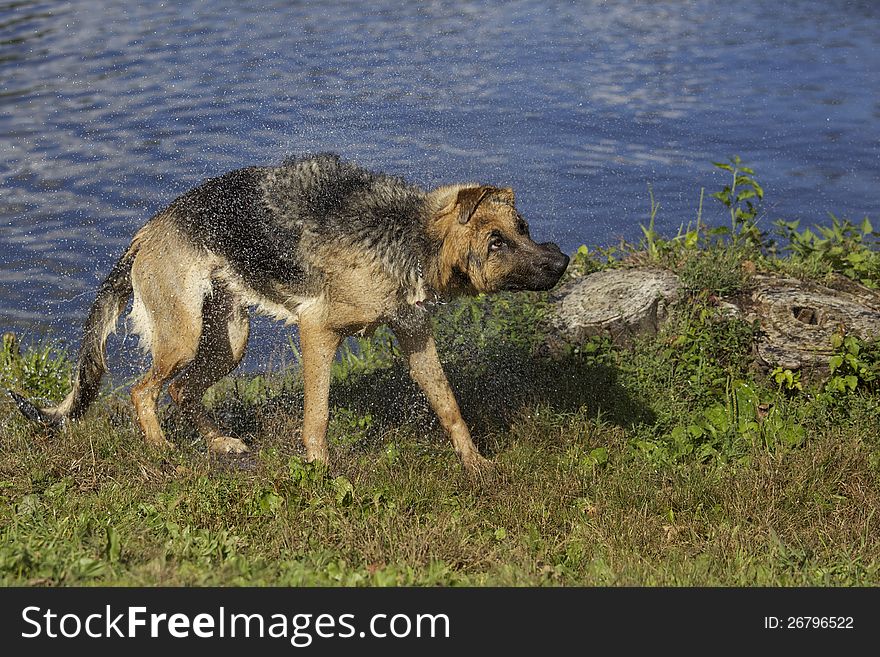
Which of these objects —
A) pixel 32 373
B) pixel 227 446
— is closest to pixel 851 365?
pixel 227 446

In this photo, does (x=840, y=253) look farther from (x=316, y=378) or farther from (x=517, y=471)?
(x=316, y=378)

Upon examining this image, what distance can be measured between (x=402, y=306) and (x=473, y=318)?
1973 mm

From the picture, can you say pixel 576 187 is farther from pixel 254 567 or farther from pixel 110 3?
pixel 110 3

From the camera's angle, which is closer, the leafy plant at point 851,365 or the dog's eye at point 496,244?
the dog's eye at point 496,244

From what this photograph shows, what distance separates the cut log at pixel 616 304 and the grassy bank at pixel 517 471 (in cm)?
12

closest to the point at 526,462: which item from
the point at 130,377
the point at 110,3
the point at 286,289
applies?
the point at 286,289

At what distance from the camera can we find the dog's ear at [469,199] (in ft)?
20.3

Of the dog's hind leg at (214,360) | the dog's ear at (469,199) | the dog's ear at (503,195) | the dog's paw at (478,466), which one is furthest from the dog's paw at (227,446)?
the dog's ear at (503,195)

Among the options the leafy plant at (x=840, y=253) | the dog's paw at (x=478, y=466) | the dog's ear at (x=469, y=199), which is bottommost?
the dog's paw at (x=478, y=466)

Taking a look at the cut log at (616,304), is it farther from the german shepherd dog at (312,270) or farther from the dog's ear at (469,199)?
the dog's ear at (469,199)

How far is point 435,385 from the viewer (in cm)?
692

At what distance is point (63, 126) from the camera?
13.9 m

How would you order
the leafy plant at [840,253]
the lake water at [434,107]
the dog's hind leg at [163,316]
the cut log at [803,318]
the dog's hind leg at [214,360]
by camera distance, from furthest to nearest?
the lake water at [434,107], the leafy plant at [840,253], the cut log at [803,318], the dog's hind leg at [214,360], the dog's hind leg at [163,316]

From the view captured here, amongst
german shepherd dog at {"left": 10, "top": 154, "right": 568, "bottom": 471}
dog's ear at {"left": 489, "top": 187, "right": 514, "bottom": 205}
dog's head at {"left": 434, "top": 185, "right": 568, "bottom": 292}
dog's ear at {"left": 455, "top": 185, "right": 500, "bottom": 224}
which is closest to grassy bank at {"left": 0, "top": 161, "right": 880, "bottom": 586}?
german shepherd dog at {"left": 10, "top": 154, "right": 568, "bottom": 471}
